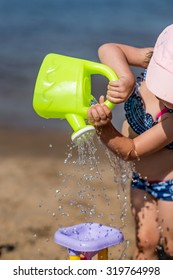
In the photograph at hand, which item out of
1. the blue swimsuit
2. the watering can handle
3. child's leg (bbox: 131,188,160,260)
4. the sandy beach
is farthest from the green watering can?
the sandy beach

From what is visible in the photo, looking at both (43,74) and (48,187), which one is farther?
(48,187)

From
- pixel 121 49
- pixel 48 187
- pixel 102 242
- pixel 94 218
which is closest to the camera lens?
pixel 102 242

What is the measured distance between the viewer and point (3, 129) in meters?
4.64

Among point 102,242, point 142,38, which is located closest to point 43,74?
point 102,242

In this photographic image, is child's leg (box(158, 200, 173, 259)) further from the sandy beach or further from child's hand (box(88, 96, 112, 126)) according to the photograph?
child's hand (box(88, 96, 112, 126))

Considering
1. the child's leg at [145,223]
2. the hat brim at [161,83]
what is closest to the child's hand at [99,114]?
the hat brim at [161,83]

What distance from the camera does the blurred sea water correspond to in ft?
16.8

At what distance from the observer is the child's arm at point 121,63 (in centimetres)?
225

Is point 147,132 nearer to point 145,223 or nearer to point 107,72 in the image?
point 107,72

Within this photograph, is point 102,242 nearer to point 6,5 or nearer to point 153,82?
point 153,82

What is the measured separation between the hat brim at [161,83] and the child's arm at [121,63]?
0.21 ft

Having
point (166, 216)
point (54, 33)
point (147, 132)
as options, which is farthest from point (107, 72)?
point (54, 33)

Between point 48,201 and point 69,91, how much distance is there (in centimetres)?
133

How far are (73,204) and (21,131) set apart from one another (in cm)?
129
